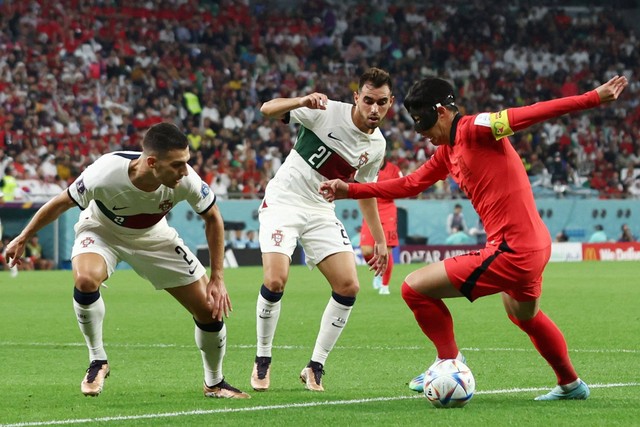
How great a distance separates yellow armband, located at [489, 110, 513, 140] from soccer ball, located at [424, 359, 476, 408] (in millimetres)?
1440

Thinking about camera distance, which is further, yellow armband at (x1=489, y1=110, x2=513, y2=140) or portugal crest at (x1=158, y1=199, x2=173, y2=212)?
→ portugal crest at (x1=158, y1=199, x2=173, y2=212)

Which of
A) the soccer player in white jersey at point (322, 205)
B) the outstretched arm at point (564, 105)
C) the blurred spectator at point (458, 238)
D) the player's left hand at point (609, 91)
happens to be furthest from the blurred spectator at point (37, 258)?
the player's left hand at point (609, 91)

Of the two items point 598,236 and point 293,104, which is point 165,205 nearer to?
point 293,104

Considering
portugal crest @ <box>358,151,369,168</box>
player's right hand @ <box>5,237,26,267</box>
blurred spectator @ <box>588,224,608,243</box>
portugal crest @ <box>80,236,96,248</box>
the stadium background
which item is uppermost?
portugal crest @ <box>358,151,369,168</box>

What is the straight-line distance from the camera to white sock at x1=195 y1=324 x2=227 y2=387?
26.6 ft

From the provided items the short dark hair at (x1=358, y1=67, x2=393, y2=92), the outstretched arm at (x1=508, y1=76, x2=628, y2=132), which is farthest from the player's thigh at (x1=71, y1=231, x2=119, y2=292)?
the outstretched arm at (x1=508, y1=76, x2=628, y2=132)

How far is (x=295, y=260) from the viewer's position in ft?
101

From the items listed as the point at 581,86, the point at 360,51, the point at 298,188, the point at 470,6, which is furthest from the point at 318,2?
the point at 298,188

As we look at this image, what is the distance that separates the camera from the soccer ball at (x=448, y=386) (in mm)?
7188

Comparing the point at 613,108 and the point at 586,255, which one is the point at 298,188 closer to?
the point at 586,255

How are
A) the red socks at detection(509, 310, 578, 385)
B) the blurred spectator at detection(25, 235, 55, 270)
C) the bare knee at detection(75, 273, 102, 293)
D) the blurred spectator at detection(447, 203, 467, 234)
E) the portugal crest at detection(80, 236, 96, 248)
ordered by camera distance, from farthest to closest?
the blurred spectator at detection(447, 203, 467, 234) → the blurred spectator at detection(25, 235, 55, 270) → the portugal crest at detection(80, 236, 96, 248) → the bare knee at detection(75, 273, 102, 293) → the red socks at detection(509, 310, 578, 385)

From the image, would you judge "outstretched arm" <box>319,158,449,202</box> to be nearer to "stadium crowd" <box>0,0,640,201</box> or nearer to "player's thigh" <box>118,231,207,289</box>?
"player's thigh" <box>118,231,207,289</box>

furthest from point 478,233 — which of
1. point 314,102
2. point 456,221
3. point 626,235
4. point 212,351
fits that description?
point 212,351

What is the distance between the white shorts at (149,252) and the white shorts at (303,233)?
102cm
